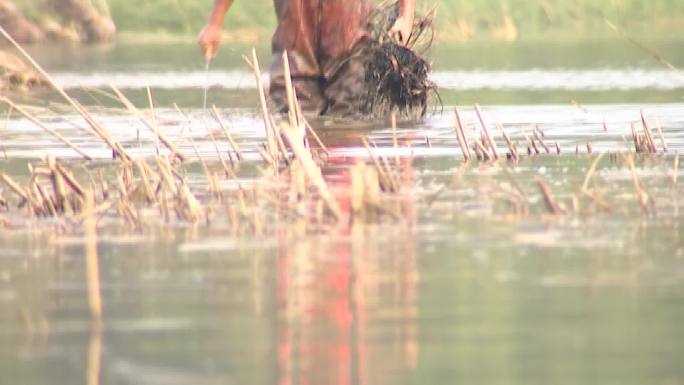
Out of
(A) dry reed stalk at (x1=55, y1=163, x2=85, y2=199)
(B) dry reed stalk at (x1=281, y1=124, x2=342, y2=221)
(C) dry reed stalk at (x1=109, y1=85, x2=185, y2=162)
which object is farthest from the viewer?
(C) dry reed stalk at (x1=109, y1=85, x2=185, y2=162)

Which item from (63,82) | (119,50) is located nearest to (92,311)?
(63,82)

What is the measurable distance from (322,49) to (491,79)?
5.66 m

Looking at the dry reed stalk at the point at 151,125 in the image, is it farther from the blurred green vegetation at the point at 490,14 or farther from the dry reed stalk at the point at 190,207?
the blurred green vegetation at the point at 490,14

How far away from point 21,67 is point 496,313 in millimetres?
12636

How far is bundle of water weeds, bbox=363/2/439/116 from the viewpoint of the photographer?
1335cm

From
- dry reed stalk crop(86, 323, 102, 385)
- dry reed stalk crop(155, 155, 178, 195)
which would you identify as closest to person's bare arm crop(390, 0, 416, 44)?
dry reed stalk crop(155, 155, 178, 195)

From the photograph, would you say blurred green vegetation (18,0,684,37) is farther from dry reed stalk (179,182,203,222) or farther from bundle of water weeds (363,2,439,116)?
dry reed stalk (179,182,203,222)

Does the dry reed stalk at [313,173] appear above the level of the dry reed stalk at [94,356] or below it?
above

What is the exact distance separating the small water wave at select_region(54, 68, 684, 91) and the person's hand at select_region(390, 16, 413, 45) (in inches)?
148

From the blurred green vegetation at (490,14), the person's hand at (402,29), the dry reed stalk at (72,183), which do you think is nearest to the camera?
the dry reed stalk at (72,183)

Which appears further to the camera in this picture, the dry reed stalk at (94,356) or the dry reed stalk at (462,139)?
the dry reed stalk at (462,139)

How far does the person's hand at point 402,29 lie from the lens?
43.5 ft

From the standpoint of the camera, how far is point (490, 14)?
29.7 metres

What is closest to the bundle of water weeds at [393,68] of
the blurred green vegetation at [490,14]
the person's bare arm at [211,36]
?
the person's bare arm at [211,36]
